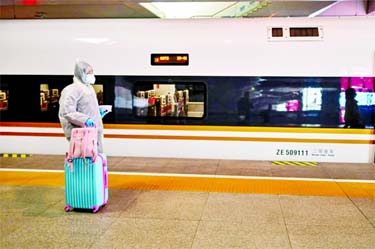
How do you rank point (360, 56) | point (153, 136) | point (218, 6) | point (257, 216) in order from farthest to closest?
point (218, 6) → point (153, 136) → point (360, 56) → point (257, 216)

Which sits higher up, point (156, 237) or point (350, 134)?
point (350, 134)

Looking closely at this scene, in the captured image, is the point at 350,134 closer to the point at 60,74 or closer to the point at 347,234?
the point at 347,234

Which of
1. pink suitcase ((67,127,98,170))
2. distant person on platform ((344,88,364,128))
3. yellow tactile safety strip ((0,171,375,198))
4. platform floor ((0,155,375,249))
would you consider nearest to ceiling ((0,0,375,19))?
distant person on platform ((344,88,364,128))

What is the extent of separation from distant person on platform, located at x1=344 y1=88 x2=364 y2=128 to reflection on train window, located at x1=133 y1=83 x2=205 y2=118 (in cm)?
261

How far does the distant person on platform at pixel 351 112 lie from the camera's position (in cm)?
776

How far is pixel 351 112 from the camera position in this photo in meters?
7.78

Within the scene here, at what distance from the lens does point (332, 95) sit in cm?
779

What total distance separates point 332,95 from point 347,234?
12.9 feet

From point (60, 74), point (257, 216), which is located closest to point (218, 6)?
point (60, 74)

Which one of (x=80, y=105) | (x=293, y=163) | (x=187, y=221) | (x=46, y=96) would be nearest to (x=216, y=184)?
(x=187, y=221)

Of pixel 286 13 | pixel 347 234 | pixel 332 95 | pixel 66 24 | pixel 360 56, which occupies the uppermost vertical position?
pixel 286 13

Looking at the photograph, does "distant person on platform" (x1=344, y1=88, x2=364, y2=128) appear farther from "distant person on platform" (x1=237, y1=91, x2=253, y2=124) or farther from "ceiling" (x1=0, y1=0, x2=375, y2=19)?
"ceiling" (x1=0, y1=0, x2=375, y2=19)

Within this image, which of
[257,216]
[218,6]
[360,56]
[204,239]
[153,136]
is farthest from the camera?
[218,6]

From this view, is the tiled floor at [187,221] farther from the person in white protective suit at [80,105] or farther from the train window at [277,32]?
the train window at [277,32]
